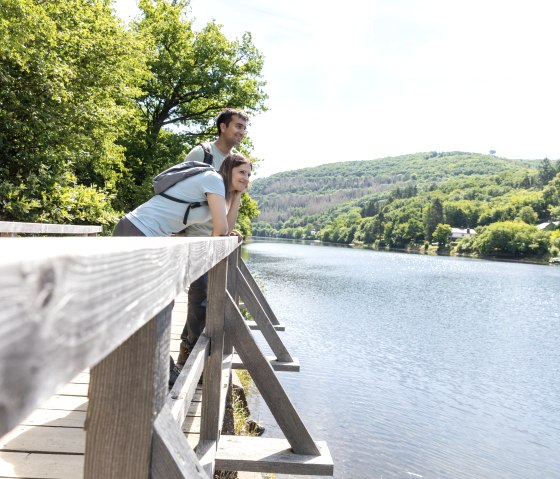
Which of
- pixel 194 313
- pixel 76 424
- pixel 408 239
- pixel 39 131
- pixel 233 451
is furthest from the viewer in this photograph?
pixel 408 239

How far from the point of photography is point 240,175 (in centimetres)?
379

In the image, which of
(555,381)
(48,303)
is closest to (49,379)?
(48,303)

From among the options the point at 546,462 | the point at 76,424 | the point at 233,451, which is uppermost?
the point at 76,424

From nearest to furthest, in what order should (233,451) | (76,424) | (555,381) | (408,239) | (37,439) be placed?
1. (37,439)
2. (76,424)
3. (233,451)
4. (555,381)
5. (408,239)

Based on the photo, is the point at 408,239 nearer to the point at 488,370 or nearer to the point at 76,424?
the point at 488,370

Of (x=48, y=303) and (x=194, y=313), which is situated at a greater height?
(x=48, y=303)

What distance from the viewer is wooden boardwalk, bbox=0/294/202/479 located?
247cm

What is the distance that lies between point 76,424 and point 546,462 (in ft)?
33.9

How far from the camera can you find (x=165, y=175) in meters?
3.11

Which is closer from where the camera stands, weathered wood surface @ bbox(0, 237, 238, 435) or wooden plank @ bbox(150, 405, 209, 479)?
weathered wood surface @ bbox(0, 237, 238, 435)

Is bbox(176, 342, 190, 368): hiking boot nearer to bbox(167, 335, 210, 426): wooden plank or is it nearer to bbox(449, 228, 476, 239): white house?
bbox(167, 335, 210, 426): wooden plank

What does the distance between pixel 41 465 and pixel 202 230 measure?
69.8 inches

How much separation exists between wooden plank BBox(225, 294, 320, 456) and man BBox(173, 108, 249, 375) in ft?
2.29

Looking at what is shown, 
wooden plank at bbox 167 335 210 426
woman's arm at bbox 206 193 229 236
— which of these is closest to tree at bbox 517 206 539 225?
woman's arm at bbox 206 193 229 236
